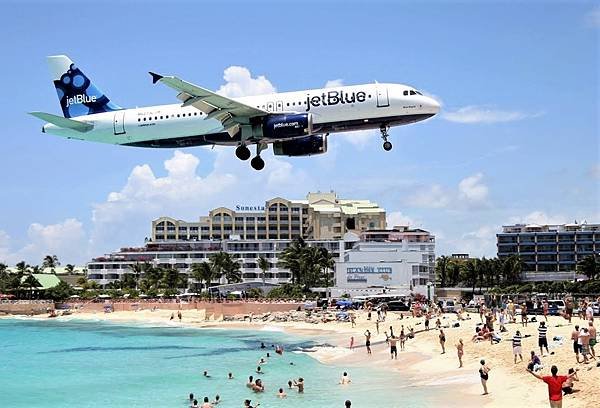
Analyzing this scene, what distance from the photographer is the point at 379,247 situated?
3853 inches

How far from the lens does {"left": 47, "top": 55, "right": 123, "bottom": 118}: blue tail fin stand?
4912cm

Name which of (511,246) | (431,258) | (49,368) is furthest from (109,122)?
(511,246)

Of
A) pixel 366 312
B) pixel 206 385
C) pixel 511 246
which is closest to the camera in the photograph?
pixel 206 385

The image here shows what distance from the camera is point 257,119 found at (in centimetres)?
4253

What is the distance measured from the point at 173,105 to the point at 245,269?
295 ft

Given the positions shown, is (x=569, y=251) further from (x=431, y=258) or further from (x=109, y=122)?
(x=109, y=122)

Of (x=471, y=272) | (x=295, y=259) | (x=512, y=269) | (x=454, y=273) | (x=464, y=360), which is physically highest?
(x=295, y=259)

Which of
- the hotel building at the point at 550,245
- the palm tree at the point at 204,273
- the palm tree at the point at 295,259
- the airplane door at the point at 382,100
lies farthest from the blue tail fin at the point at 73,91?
the hotel building at the point at 550,245

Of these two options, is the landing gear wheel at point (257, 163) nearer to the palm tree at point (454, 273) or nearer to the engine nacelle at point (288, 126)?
the engine nacelle at point (288, 126)

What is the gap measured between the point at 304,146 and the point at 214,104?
5.14 meters

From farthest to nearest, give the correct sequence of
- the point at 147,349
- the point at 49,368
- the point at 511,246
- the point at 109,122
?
the point at 511,246, the point at 147,349, the point at 49,368, the point at 109,122

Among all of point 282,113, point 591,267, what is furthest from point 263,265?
point 282,113

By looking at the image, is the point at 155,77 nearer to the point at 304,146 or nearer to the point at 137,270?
the point at 304,146

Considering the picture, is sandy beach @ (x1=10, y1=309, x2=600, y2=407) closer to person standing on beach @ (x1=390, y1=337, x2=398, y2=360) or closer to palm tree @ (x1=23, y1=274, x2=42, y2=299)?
person standing on beach @ (x1=390, y1=337, x2=398, y2=360)
